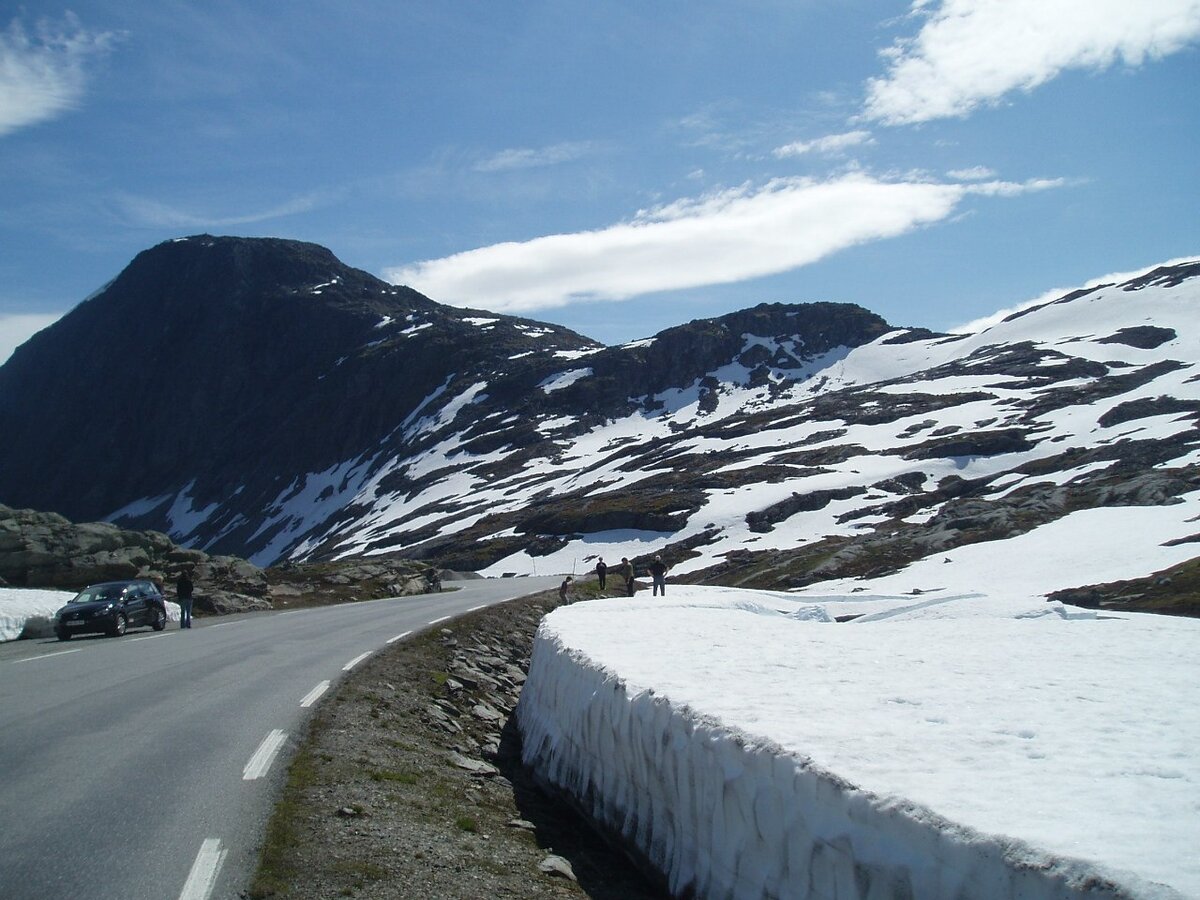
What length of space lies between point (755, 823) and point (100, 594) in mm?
23365

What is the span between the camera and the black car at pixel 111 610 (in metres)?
22.5

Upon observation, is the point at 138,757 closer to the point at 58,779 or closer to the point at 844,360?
the point at 58,779

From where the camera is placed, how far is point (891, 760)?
20.8 feet

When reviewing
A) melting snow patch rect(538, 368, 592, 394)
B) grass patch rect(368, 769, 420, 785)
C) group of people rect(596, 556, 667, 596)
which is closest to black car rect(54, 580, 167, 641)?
grass patch rect(368, 769, 420, 785)

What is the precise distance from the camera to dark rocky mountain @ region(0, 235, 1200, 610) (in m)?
66.9

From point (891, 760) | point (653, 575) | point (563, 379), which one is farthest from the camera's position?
point (563, 379)

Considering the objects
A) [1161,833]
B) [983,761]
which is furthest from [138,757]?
[1161,833]

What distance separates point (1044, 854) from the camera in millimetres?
4469

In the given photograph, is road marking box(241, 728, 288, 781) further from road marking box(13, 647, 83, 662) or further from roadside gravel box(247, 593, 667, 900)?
road marking box(13, 647, 83, 662)

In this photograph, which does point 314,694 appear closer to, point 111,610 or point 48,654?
point 48,654

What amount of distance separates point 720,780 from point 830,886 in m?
1.57

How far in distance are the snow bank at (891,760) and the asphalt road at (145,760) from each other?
3615 mm

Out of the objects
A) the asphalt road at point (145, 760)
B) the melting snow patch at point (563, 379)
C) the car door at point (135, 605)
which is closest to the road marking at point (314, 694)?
the asphalt road at point (145, 760)

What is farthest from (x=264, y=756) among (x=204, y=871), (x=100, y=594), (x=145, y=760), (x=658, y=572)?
(x=658, y=572)
